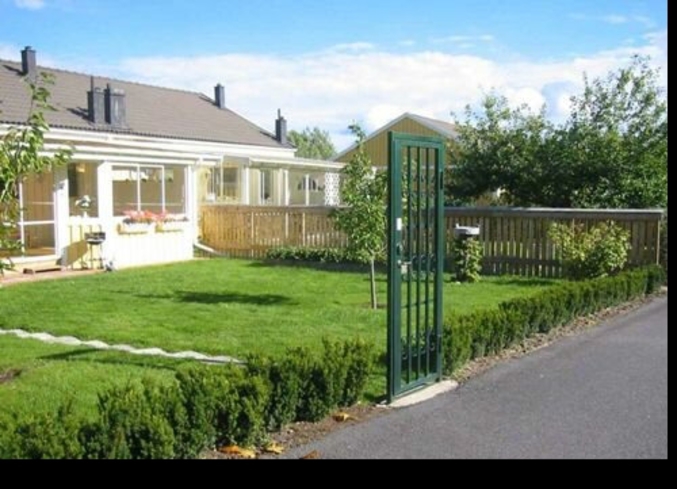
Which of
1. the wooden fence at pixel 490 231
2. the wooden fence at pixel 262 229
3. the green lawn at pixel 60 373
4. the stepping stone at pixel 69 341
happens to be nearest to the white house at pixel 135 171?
the wooden fence at pixel 262 229

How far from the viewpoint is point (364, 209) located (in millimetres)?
9852

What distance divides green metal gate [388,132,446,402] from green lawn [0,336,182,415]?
2036 millimetres

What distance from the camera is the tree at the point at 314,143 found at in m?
80.8

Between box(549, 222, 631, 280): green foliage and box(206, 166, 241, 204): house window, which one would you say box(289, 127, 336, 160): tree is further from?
box(549, 222, 631, 280): green foliage

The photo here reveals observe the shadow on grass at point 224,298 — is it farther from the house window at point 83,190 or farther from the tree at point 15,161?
the house window at point 83,190

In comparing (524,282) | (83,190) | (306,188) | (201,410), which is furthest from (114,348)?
(306,188)

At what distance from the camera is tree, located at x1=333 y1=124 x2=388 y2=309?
9836mm

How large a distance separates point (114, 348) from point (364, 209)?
402cm

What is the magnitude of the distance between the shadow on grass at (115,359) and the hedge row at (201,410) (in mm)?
1875

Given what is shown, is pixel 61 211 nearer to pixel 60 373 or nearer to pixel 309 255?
pixel 309 255

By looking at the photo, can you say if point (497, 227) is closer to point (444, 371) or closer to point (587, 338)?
point (587, 338)

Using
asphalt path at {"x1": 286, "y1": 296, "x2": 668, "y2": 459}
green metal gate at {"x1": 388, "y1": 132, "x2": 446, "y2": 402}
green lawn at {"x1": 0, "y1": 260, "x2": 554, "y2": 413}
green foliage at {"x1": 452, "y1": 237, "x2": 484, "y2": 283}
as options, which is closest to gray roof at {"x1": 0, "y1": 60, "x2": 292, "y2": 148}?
green lawn at {"x1": 0, "y1": 260, "x2": 554, "y2": 413}
